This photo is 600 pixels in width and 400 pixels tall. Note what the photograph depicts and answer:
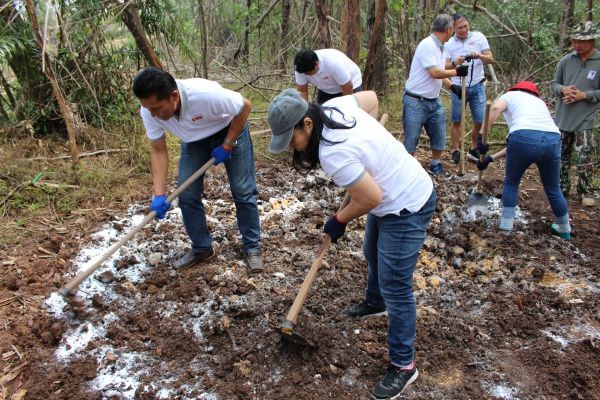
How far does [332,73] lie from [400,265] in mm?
2563

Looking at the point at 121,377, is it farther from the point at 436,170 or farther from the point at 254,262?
the point at 436,170

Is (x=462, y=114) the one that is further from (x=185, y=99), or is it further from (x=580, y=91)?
(x=185, y=99)

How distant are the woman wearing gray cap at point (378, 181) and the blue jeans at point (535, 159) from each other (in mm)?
1687

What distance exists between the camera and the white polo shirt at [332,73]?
417 centimetres

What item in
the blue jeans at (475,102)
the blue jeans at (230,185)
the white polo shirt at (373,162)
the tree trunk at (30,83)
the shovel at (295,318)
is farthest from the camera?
the blue jeans at (475,102)

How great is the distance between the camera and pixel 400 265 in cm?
214

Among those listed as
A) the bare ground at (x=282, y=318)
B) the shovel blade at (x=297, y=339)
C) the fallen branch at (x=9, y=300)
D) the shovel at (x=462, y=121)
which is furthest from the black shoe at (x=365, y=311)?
the shovel at (x=462, y=121)

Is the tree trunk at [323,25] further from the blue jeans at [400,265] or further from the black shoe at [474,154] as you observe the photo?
the blue jeans at [400,265]

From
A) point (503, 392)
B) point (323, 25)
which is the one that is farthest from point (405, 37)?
point (503, 392)

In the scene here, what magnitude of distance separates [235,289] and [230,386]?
77cm

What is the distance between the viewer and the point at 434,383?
2.46m

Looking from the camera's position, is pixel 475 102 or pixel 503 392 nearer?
pixel 503 392

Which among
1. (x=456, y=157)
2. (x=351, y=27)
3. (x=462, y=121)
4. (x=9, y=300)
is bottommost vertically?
(x=456, y=157)

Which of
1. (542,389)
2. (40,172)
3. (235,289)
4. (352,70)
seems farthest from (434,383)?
(40,172)
